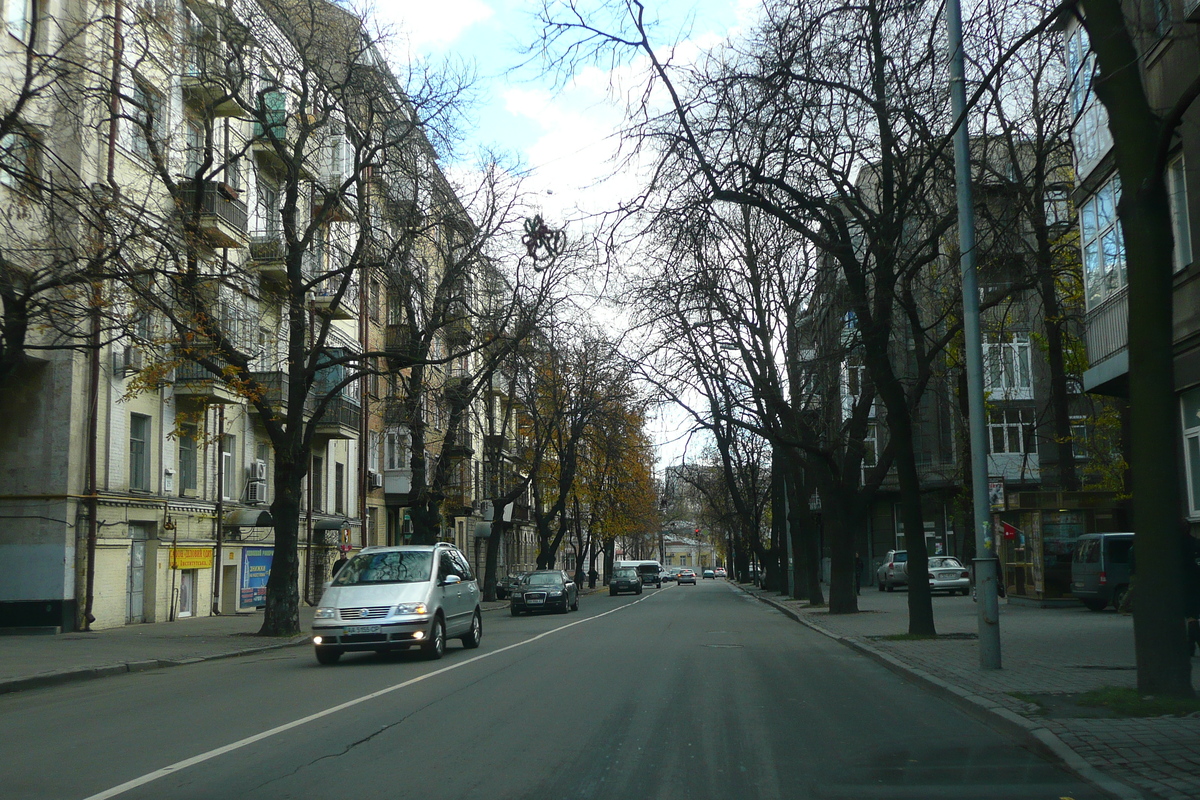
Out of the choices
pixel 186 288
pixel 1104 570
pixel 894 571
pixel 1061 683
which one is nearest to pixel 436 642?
pixel 186 288

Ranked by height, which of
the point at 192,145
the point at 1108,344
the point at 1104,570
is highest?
the point at 192,145

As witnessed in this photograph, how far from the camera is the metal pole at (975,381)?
40.3ft

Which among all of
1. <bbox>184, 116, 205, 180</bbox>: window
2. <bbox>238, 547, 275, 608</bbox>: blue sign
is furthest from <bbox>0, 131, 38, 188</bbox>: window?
<bbox>238, 547, 275, 608</bbox>: blue sign

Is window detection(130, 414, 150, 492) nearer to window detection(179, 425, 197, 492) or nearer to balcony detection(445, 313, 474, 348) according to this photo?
window detection(179, 425, 197, 492)

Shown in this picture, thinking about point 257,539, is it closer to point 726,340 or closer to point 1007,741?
point 726,340

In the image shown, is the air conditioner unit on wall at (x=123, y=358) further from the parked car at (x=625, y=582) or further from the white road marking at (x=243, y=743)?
the parked car at (x=625, y=582)

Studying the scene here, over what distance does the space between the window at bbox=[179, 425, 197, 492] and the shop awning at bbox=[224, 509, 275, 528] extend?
1.92 metres

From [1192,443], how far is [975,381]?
5.49 m

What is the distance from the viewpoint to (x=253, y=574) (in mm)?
32875

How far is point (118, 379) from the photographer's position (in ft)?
82.2

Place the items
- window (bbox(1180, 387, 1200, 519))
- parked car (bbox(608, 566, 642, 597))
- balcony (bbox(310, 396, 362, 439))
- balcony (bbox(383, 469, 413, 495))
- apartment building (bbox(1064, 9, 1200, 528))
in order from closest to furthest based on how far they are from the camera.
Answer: apartment building (bbox(1064, 9, 1200, 528))
window (bbox(1180, 387, 1200, 519))
balcony (bbox(310, 396, 362, 439))
balcony (bbox(383, 469, 413, 495))
parked car (bbox(608, 566, 642, 597))

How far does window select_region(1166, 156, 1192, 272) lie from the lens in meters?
15.2

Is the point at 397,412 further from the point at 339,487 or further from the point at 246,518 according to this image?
the point at 339,487

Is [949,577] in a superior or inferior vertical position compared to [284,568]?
inferior
